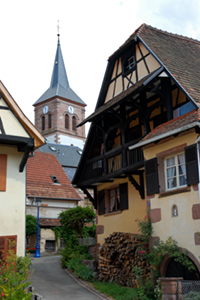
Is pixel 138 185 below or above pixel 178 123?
below

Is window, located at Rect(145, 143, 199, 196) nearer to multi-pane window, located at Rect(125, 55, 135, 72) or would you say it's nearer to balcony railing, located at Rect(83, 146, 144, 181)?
balcony railing, located at Rect(83, 146, 144, 181)

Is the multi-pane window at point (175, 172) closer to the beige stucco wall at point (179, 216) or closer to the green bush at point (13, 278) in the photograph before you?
the beige stucco wall at point (179, 216)

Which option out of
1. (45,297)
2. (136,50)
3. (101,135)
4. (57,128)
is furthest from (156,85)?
(57,128)

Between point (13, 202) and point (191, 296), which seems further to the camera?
point (13, 202)

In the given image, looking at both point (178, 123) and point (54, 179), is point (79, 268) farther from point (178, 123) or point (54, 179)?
point (54, 179)

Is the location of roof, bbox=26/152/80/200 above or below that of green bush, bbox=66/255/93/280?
above

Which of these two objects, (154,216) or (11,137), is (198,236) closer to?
(154,216)

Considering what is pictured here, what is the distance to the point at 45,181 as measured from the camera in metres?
31.3

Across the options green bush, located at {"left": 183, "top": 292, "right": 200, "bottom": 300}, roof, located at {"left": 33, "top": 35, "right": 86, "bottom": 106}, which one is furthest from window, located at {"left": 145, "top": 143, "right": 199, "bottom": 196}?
roof, located at {"left": 33, "top": 35, "right": 86, "bottom": 106}

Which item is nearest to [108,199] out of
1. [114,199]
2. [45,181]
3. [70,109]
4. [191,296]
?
[114,199]

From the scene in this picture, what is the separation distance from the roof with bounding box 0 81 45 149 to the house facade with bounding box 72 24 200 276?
3621 millimetres

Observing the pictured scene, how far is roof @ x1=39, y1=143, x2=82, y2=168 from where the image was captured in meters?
47.8

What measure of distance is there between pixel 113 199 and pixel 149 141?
612cm

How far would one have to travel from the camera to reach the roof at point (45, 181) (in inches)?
1180
